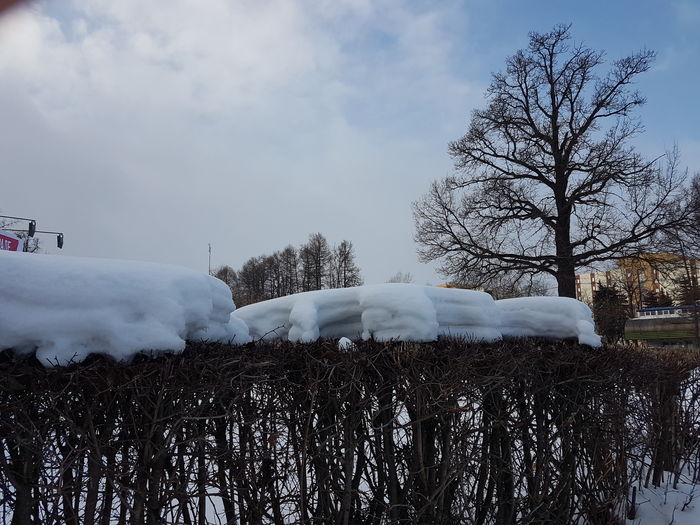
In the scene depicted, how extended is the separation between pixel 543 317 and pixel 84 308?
24.8 ft

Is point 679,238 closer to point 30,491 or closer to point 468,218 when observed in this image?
point 468,218

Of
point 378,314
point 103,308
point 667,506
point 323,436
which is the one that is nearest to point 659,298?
point 667,506

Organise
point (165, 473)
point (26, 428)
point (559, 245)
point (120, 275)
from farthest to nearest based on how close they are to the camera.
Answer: point (559, 245)
point (120, 275)
point (165, 473)
point (26, 428)

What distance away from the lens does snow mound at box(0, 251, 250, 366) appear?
230 cm

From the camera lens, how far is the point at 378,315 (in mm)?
5344

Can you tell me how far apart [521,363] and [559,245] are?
18.1 m

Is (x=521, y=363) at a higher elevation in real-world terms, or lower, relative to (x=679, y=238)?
lower

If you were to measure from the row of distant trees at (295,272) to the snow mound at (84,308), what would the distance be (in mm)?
39585

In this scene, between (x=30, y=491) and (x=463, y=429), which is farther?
(x=463, y=429)

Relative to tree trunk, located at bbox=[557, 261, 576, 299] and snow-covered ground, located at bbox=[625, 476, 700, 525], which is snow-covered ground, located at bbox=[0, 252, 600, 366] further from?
tree trunk, located at bbox=[557, 261, 576, 299]

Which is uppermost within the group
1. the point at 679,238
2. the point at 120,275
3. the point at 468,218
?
the point at 468,218

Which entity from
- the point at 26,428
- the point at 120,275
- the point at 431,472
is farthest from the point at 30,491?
the point at 431,472

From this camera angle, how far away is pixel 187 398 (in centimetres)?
235

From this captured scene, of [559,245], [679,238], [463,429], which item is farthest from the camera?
[559,245]
